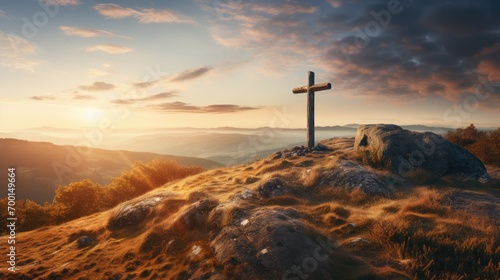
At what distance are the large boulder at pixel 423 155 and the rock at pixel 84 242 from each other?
1938cm

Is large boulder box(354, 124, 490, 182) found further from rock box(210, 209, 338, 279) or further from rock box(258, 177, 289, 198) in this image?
rock box(210, 209, 338, 279)

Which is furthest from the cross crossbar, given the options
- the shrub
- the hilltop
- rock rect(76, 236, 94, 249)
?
rock rect(76, 236, 94, 249)

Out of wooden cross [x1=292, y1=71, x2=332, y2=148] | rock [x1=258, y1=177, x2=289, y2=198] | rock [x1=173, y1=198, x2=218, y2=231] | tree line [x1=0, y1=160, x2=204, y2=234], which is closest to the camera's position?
rock [x1=173, y1=198, x2=218, y2=231]

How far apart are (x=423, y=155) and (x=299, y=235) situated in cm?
1365

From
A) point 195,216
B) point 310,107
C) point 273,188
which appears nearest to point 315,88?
point 310,107

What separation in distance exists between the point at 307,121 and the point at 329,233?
55.2 ft

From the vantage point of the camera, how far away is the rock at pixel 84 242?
15.2 m

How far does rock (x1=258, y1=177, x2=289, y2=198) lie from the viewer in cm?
1501

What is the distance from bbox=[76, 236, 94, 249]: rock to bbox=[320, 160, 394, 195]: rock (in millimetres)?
14317

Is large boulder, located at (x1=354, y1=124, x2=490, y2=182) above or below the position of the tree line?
above

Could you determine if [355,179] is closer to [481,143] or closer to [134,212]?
[134,212]

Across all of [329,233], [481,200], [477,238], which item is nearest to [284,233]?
[329,233]

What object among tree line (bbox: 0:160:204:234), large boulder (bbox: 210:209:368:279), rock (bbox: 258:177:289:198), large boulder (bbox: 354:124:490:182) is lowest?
tree line (bbox: 0:160:204:234)

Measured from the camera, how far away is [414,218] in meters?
10.9
